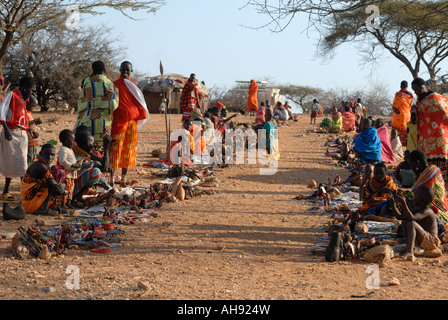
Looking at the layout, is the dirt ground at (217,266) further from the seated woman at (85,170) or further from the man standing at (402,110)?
the man standing at (402,110)

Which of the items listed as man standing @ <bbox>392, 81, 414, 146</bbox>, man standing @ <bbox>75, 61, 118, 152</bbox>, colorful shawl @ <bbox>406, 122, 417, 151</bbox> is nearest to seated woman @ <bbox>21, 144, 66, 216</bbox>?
man standing @ <bbox>75, 61, 118, 152</bbox>

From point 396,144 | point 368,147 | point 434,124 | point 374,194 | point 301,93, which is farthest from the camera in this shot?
point 301,93

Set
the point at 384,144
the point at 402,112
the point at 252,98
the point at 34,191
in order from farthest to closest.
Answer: the point at 252,98
the point at 402,112
the point at 384,144
the point at 34,191

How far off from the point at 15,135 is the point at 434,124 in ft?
19.8

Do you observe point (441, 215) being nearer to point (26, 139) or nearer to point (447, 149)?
point (447, 149)

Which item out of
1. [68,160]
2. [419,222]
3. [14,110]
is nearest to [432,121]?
[419,222]

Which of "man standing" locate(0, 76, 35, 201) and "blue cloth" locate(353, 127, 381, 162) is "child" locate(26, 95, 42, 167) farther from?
"blue cloth" locate(353, 127, 381, 162)

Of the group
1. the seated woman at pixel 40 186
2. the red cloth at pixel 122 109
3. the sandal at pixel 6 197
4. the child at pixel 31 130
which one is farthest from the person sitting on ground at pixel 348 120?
the seated woman at pixel 40 186

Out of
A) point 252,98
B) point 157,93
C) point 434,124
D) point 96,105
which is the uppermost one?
point 157,93

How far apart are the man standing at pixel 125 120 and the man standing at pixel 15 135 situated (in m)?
1.38

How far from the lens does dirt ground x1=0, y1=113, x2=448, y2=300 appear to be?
3916mm

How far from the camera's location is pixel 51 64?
21.0 meters

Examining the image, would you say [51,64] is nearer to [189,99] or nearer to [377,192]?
[189,99]

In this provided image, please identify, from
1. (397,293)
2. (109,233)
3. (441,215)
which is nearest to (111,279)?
(109,233)
